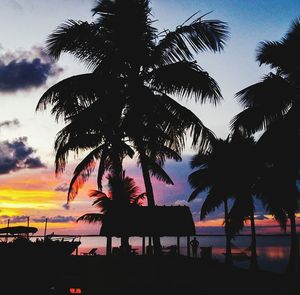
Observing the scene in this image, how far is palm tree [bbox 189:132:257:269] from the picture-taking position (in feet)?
87.7

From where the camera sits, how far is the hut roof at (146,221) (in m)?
29.6

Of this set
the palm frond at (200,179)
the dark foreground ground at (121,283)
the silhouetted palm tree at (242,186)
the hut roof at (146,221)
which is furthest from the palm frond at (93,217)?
the dark foreground ground at (121,283)

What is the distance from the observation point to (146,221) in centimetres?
3000

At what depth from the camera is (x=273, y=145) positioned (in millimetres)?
15516

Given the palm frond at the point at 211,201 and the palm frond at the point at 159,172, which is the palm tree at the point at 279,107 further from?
the palm frond at the point at 211,201

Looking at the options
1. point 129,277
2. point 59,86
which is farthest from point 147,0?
point 129,277

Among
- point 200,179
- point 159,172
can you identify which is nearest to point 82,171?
point 159,172

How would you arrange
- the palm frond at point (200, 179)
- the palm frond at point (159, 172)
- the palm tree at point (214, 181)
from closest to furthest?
the palm frond at point (159, 172), the palm tree at point (214, 181), the palm frond at point (200, 179)

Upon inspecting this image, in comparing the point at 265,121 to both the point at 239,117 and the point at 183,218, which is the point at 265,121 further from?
the point at 183,218

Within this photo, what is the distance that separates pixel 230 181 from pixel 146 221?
7055 millimetres

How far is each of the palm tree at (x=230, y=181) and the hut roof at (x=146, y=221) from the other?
2.29m

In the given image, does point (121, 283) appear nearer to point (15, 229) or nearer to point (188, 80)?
point (188, 80)

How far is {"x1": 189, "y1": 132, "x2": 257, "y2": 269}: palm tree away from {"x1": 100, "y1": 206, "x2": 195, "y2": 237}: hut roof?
2.29m

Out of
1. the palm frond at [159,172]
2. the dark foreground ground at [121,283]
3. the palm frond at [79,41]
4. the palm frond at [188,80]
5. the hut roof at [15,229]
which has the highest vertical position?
the palm frond at [79,41]
